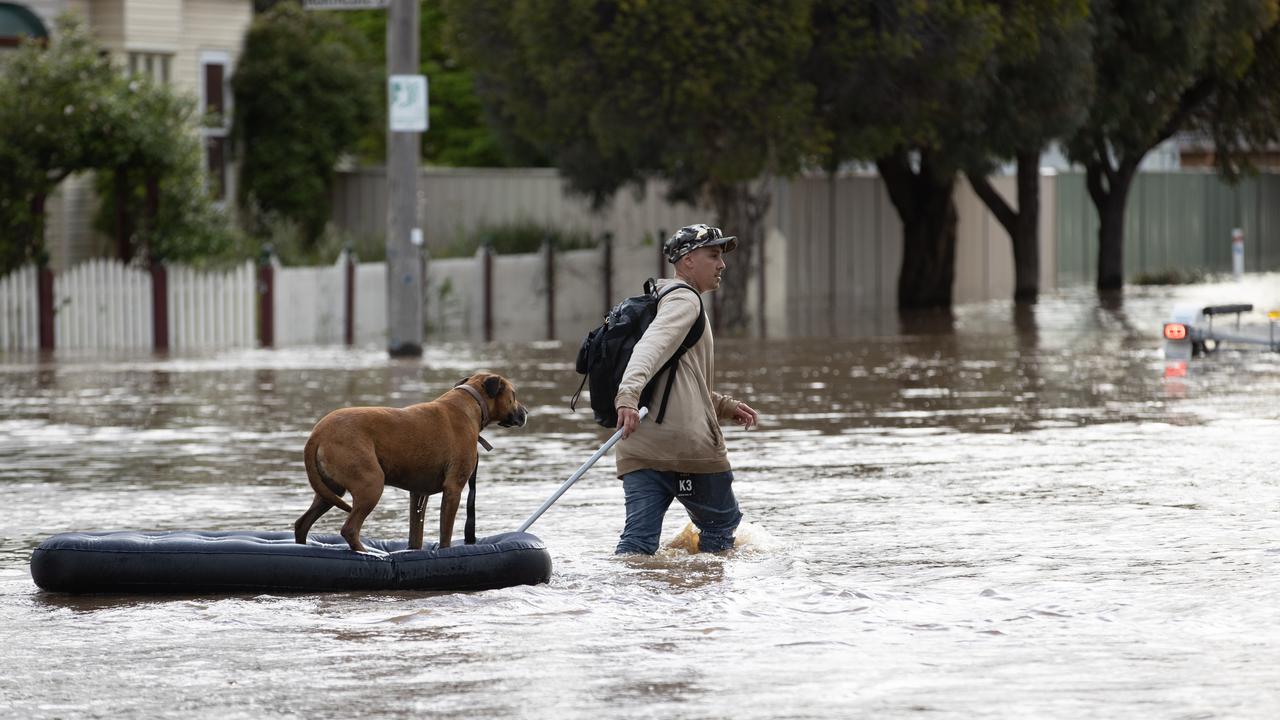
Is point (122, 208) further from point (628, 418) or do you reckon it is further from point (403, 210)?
point (628, 418)

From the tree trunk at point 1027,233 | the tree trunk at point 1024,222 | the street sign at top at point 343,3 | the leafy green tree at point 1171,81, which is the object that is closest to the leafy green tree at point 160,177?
the street sign at top at point 343,3

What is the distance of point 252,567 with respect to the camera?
8516 mm

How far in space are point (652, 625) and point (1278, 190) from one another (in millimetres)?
58244

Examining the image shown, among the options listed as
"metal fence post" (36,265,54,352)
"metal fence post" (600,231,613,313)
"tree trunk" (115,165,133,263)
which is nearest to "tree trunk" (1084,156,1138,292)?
"metal fence post" (600,231,613,313)

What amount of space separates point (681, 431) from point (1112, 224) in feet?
108

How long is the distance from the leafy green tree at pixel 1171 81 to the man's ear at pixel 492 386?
2197 cm

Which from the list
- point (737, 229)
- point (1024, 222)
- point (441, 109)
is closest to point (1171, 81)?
point (1024, 222)

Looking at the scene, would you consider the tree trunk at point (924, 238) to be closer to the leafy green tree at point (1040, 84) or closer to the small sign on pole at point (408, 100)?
the leafy green tree at point (1040, 84)

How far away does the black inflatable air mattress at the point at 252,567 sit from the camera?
27.9 ft

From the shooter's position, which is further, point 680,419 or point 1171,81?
point 1171,81

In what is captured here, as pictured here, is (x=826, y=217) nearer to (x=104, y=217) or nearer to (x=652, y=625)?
(x=104, y=217)

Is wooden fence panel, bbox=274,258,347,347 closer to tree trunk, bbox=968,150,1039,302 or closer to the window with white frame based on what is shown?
the window with white frame

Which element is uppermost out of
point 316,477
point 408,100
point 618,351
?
point 408,100

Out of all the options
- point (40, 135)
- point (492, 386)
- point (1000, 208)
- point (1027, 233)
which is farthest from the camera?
point (1000, 208)
